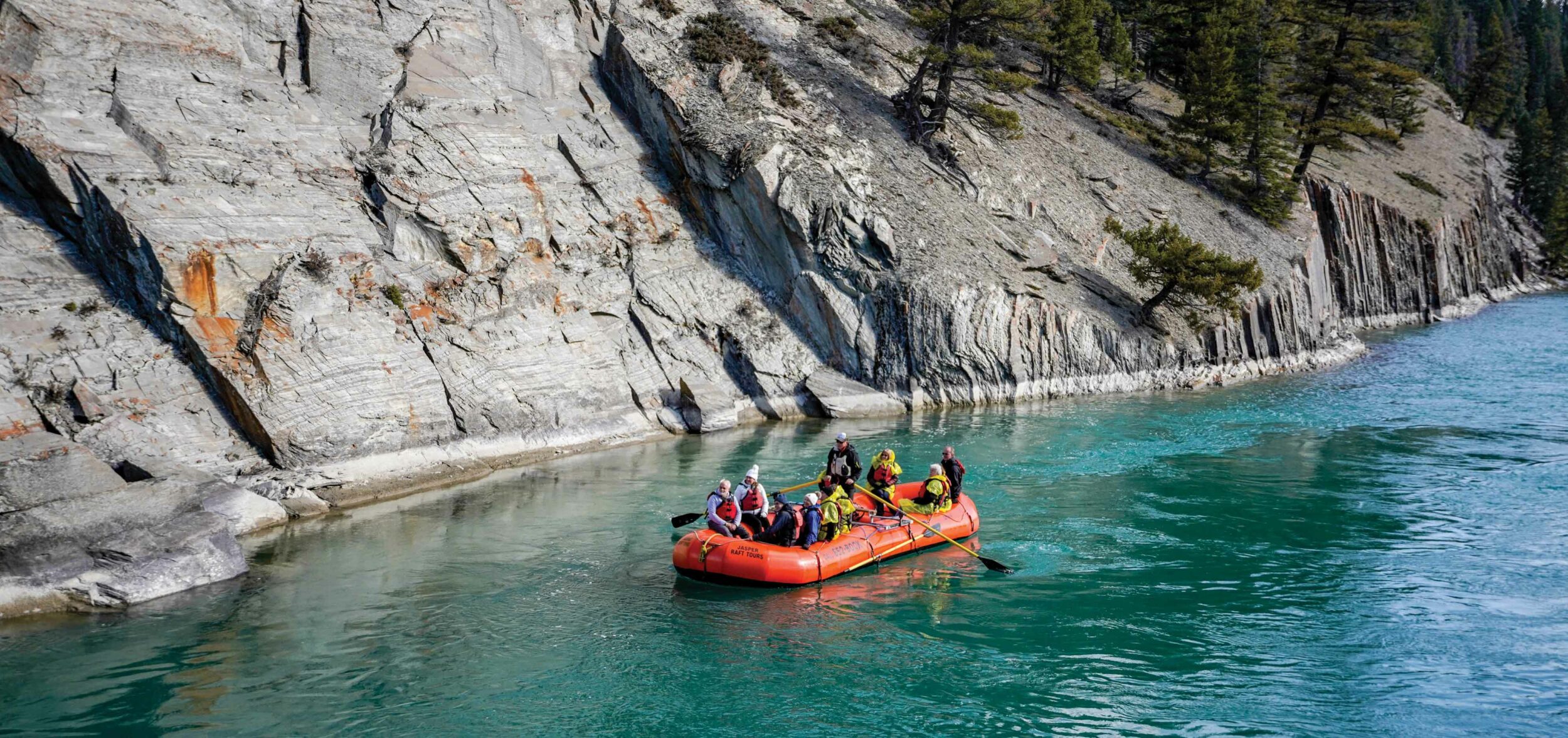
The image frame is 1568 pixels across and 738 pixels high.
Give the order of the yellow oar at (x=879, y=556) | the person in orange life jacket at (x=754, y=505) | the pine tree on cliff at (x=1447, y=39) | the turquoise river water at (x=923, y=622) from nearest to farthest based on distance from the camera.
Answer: the turquoise river water at (x=923, y=622), the yellow oar at (x=879, y=556), the person in orange life jacket at (x=754, y=505), the pine tree on cliff at (x=1447, y=39)

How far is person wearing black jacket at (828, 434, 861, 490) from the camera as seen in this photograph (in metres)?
20.7

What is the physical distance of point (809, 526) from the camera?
17906 millimetres

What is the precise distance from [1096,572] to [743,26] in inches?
1222

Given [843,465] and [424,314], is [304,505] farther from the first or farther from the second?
[843,465]

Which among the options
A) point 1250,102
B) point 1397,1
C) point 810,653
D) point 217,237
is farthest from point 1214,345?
point 217,237

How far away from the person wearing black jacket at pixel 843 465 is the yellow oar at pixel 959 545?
1.79 feet

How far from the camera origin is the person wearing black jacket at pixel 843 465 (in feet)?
67.8

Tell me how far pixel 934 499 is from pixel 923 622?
4633mm

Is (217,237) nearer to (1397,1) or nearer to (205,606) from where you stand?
(205,606)

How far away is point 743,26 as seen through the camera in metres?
41.3

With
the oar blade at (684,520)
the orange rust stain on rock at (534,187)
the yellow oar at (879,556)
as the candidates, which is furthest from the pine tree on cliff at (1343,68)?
the oar blade at (684,520)

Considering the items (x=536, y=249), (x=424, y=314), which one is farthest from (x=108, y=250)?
(x=536, y=249)

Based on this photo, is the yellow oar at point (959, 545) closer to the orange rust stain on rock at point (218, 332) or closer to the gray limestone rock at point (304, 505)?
the gray limestone rock at point (304, 505)

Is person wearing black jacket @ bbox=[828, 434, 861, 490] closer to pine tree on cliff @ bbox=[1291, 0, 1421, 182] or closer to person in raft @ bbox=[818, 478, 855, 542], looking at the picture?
person in raft @ bbox=[818, 478, 855, 542]
